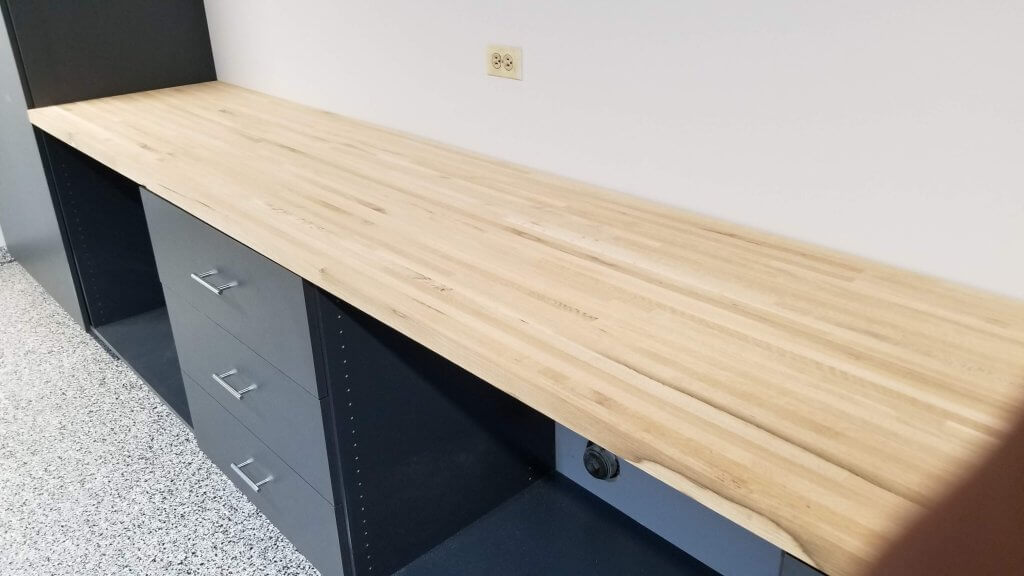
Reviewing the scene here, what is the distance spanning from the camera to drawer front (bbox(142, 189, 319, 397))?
4.16 ft

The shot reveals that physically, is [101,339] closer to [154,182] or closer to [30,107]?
[30,107]

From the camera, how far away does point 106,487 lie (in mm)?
1850

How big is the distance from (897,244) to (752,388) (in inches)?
18.2

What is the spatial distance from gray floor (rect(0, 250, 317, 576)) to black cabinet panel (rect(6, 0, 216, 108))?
0.85 meters

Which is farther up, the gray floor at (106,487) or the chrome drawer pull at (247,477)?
the chrome drawer pull at (247,477)

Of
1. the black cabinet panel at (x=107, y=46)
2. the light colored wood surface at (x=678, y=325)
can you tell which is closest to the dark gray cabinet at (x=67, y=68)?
the black cabinet panel at (x=107, y=46)

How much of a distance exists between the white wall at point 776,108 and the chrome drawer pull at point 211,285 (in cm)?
64

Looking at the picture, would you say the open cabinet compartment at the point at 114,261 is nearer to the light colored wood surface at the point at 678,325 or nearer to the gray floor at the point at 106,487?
the gray floor at the point at 106,487

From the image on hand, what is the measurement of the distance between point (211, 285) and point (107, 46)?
1347 mm

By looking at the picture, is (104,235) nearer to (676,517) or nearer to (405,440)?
Answer: (405,440)

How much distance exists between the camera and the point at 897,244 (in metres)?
1.10

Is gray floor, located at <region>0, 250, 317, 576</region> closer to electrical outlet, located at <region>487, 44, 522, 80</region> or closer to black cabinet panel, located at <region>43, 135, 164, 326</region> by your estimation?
black cabinet panel, located at <region>43, 135, 164, 326</region>

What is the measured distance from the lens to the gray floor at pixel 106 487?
1.63 meters

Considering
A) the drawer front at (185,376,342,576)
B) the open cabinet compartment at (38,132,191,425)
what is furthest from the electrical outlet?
the open cabinet compartment at (38,132,191,425)
